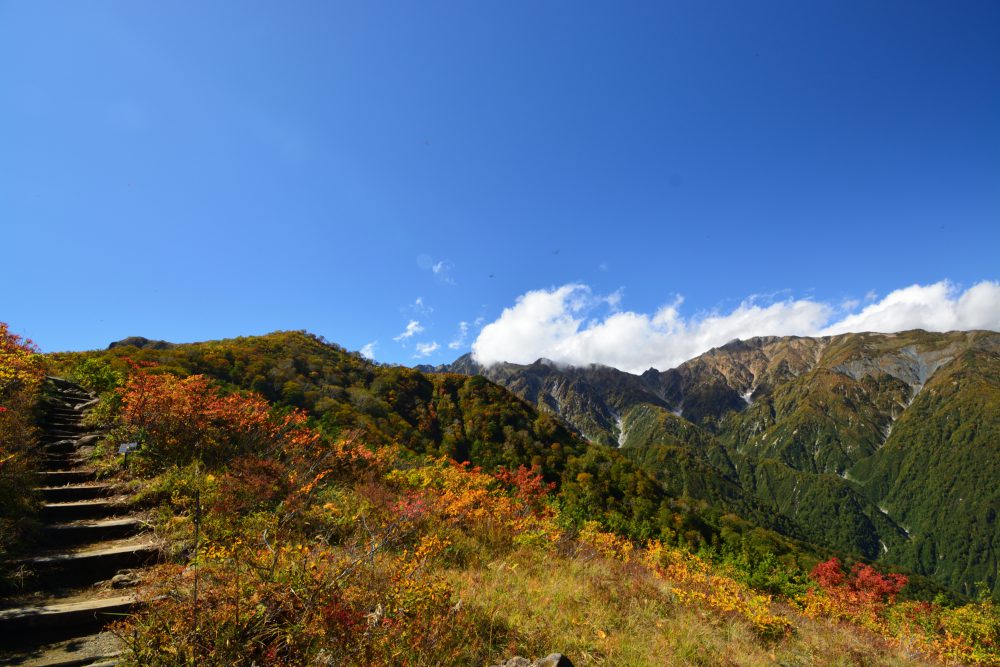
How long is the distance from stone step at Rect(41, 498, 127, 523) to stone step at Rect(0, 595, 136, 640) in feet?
7.43

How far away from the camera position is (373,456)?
11.4 meters

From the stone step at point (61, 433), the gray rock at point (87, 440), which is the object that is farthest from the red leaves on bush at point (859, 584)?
the stone step at point (61, 433)

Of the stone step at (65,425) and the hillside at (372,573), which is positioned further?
the stone step at (65,425)

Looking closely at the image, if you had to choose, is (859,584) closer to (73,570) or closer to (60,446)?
(73,570)

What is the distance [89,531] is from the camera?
575 cm

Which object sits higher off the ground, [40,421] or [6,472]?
[40,421]

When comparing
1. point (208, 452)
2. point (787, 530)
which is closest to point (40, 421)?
point (208, 452)

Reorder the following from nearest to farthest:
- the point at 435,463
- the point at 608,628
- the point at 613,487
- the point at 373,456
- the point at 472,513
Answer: the point at 608,628, the point at 472,513, the point at 373,456, the point at 435,463, the point at 613,487

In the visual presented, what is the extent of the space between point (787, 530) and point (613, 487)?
576ft

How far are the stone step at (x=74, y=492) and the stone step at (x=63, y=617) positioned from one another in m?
3.00

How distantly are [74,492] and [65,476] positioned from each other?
73 centimetres

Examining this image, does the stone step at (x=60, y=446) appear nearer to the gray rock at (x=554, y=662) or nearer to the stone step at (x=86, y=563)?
the stone step at (x=86, y=563)

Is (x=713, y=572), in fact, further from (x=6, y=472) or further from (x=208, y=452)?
(x=6, y=472)

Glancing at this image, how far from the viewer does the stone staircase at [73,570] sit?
396 cm
